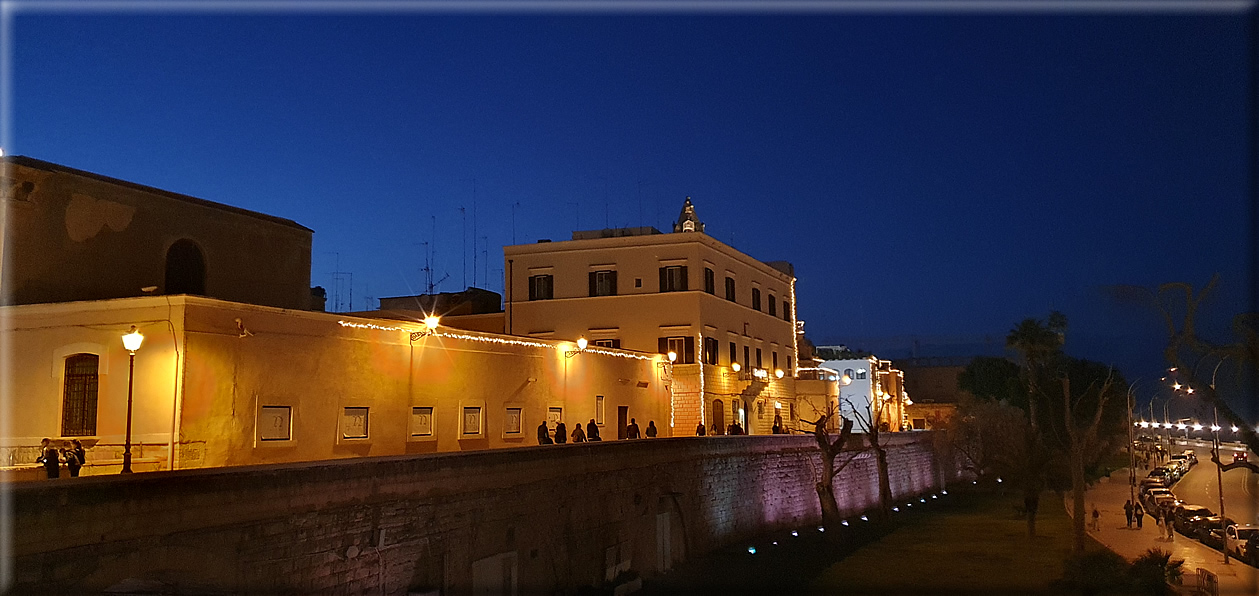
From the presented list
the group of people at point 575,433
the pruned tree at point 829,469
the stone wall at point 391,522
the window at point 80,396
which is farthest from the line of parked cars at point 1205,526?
the window at point 80,396

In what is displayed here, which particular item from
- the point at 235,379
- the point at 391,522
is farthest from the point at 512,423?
the point at 391,522

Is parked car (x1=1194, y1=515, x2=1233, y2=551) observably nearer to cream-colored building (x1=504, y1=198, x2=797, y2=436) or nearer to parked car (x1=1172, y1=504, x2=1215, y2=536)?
parked car (x1=1172, y1=504, x2=1215, y2=536)

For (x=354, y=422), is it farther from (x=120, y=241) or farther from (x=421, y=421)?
(x=120, y=241)

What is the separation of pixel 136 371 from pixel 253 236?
998 cm

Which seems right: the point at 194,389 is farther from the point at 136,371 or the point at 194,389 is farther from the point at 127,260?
the point at 127,260

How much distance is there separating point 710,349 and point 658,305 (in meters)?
3.05

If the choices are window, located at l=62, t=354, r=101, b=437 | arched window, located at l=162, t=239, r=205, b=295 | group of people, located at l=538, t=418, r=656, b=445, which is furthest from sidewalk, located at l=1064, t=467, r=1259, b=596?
arched window, located at l=162, t=239, r=205, b=295

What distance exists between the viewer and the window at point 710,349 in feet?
136

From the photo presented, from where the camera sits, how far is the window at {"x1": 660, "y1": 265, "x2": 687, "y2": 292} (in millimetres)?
41688

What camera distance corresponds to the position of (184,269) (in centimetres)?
2594

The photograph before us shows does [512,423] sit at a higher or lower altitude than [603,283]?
lower

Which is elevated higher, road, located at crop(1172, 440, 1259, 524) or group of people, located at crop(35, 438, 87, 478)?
group of people, located at crop(35, 438, 87, 478)

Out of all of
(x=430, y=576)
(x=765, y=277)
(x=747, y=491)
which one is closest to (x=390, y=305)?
(x=765, y=277)

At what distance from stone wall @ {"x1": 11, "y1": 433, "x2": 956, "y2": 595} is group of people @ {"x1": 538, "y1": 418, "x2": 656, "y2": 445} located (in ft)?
11.4
